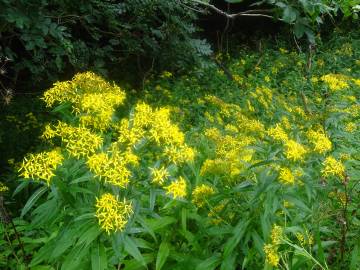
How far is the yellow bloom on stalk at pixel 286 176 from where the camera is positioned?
Result: 7.22 ft

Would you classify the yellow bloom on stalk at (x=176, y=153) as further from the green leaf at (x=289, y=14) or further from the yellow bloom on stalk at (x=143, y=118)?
the green leaf at (x=289, y=14)

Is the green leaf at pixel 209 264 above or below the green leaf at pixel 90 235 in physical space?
below

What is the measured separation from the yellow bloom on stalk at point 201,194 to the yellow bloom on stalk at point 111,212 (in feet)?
2.29

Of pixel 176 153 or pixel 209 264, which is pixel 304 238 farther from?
pixel 176 153

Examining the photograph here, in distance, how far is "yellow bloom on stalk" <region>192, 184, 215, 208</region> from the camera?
2.55 m

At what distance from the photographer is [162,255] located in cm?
241

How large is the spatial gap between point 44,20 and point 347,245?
2.55 meters

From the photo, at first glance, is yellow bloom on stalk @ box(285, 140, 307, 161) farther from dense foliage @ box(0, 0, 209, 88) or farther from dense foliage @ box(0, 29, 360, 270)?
dense foliage @ box(0, 0, 209, 88)

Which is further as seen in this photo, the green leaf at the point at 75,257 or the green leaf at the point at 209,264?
the green leaf at the point at 209,264

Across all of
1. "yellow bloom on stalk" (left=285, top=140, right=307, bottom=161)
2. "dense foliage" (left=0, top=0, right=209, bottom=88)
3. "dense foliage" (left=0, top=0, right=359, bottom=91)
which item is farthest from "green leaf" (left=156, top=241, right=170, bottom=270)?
"dense foliage" (left=0, top=0, right=209, bottom=88)

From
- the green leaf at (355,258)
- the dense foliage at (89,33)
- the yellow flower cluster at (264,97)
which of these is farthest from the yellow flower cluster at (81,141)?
the yellow flower cluster at (264,97)

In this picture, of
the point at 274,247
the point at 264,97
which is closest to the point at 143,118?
the point at 274,247

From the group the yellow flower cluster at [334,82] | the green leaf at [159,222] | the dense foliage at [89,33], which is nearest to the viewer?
the green leaf at [159,222]

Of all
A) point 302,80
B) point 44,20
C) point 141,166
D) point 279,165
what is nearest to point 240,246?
point 279,165
